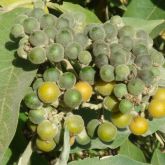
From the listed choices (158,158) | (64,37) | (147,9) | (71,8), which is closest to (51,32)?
(64,37)

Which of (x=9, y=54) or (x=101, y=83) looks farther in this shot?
(x=9, y=54)

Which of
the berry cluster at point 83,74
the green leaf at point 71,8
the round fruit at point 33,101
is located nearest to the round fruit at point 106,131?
the berry cluster at point 83,74

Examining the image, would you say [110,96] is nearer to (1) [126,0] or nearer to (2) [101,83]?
(2) [101,83]

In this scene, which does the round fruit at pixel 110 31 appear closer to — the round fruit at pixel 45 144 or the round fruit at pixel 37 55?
the round fruit at pixel 37 55

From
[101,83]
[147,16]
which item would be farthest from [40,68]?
[147,16]

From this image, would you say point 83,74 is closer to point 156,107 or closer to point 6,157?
point 156,107

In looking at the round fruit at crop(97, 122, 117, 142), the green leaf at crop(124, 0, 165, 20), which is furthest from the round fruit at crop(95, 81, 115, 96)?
the green leaf at crop(124, 0, 165, 20)
